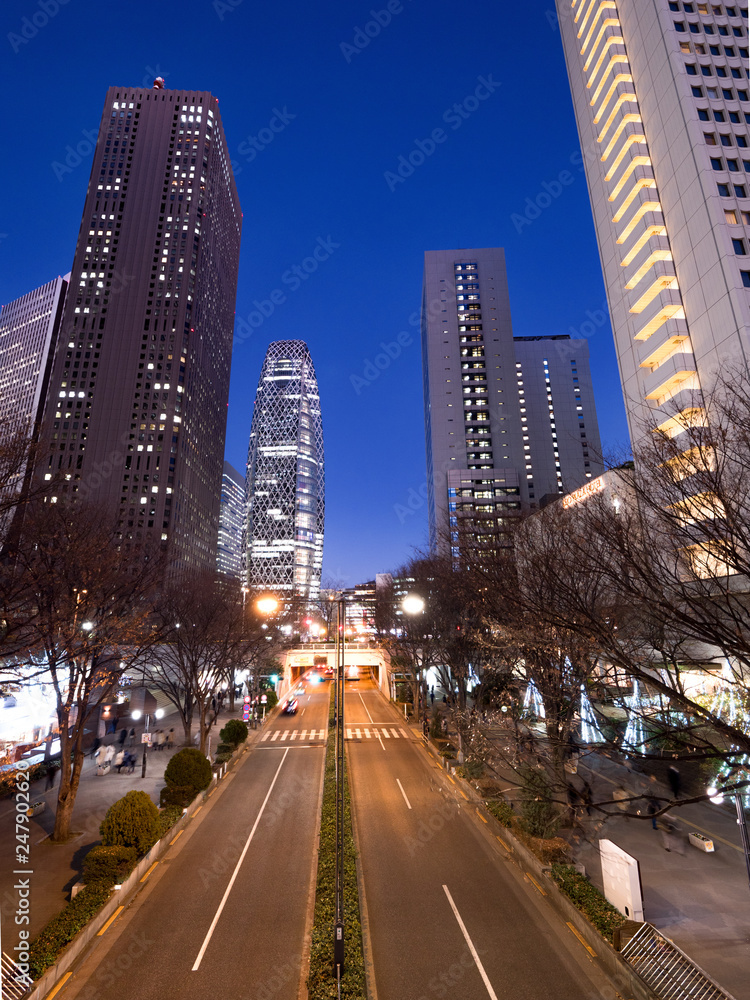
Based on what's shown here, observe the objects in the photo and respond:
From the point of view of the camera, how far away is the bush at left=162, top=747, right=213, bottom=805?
22312mm

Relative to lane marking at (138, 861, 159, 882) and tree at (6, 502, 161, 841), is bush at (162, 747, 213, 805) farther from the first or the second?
lane marking at (138, 861, 159, 882)

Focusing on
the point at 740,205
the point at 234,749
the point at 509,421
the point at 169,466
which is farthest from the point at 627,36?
the point at 169,466

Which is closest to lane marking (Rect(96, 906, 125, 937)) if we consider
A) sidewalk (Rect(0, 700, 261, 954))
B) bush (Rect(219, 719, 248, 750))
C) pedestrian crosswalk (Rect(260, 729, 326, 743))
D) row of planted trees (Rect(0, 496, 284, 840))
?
sidewalk (Rect(0, 700, 261, 954))

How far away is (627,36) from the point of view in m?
47.7

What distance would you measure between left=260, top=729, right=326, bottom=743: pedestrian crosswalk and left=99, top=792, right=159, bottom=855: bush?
23364 millimetres

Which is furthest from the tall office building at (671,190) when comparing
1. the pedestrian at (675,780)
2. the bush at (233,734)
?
the bush at (233,734)

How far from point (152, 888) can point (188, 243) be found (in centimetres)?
16593

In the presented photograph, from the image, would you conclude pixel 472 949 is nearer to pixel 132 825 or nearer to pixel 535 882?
pixel 535 882

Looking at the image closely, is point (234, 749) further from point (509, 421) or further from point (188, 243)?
point (188, 243)

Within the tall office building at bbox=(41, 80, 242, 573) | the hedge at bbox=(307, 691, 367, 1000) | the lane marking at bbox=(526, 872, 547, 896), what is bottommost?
the lane marking at bbox=(526, 872, 547, 896)

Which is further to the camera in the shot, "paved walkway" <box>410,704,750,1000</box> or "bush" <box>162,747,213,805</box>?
"bush" <box>162,747,213,805</box>

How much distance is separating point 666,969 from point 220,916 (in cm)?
1136

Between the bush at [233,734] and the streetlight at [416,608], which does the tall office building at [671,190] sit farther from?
the bush at [233,734]

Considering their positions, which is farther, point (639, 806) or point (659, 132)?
point (659, 132)
